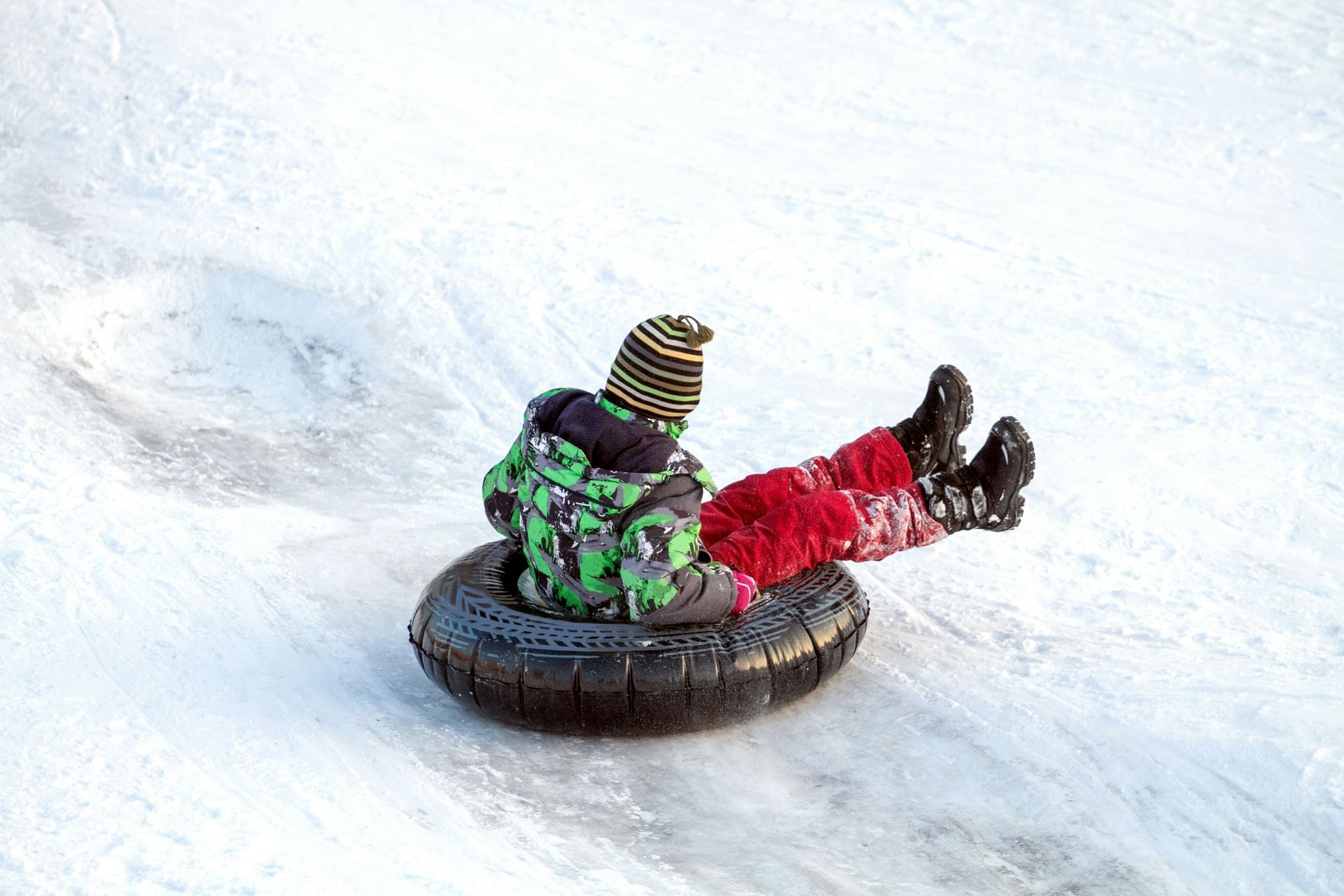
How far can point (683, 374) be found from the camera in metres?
3.70

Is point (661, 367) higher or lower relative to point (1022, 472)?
higher

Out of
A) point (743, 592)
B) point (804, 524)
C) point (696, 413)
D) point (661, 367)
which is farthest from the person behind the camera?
point (696, 413)

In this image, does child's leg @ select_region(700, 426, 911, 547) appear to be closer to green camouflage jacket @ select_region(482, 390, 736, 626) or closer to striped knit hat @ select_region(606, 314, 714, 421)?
green camouflage jacket @ select_region(482, 390, 736, 626)

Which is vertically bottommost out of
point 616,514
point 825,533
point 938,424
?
point 825,533

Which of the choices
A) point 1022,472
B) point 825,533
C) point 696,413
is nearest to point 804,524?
point 825,533

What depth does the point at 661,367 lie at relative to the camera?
3.66 meters

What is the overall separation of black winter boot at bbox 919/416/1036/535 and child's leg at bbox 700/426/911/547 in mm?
277

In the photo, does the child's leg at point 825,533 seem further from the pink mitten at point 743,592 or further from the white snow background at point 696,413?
the white snow background at point 696,413

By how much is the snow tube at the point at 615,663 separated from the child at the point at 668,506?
9 cm

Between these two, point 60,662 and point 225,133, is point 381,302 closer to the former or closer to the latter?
point 225,133

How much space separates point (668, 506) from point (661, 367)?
15.4 inches

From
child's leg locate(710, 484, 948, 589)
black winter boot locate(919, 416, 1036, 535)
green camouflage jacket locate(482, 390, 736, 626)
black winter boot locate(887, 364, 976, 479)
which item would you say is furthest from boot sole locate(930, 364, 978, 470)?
green camouflage jacket locate(482, 390, 736, 626)

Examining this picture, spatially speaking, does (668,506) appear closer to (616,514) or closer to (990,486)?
(616,514)

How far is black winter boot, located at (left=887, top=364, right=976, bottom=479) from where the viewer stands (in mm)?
4648
